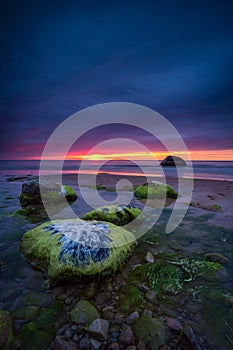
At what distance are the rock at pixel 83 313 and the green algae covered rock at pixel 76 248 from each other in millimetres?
541

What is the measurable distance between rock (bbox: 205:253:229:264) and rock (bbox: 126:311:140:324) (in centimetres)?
204

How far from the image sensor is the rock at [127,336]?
7.33 feet

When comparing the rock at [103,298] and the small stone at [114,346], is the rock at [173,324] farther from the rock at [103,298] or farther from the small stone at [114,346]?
the rock at [103,298]

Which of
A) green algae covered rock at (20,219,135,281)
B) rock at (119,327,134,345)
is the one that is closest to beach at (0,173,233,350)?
rock at (119,327,134,345)

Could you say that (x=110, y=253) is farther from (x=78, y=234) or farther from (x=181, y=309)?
(x=181, y=309)

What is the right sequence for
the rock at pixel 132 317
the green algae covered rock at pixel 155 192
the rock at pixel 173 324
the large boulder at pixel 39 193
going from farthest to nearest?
the green algae covered rock at pixel 155 192
the large boulder at pixel 39 193
the rock at pixel 132 317
the rock at pixel 173 324

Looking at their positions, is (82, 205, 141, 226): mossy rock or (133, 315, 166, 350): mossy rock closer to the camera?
(133, 315, 166, 350): mossy rock

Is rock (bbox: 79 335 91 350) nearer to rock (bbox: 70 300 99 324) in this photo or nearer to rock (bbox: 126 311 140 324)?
rock (bbox: 70 300 99 324)

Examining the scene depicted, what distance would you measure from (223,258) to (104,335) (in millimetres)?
2716

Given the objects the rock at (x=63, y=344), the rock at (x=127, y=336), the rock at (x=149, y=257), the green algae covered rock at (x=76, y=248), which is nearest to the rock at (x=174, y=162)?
the rock at (x=149, y=257)

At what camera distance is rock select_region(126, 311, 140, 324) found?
2.53 m

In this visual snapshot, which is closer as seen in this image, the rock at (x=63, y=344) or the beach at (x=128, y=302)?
the rock at (x=63, y=344)

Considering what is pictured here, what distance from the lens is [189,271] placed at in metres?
3.64

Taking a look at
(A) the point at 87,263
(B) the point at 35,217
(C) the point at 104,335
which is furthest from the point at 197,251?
(B) the point at 35,217
